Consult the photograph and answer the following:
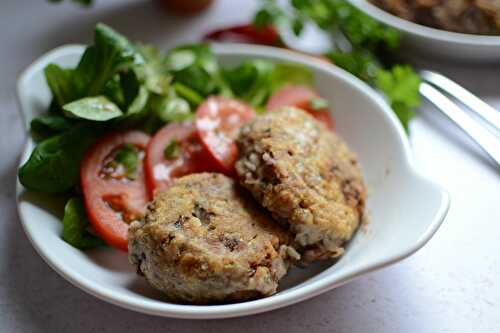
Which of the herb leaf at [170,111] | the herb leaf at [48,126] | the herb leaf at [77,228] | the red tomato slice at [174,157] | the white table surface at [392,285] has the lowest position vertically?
the white table surface at [392,285]

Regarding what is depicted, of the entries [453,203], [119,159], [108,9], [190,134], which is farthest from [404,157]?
[108,9]

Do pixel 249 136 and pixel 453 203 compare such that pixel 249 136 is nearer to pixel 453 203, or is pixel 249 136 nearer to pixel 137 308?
pixel 137 308

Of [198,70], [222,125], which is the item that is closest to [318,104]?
[222,125]

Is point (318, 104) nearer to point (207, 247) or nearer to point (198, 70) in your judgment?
point (198, 70)

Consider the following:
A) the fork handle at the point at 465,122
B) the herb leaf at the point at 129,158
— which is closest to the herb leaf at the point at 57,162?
the herb leaf at the point at 129,158

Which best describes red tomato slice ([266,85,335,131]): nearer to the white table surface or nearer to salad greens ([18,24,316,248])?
salad greens ([18,24,316,248])

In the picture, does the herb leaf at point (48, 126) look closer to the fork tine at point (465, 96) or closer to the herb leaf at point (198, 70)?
the herb leaf at point (198, 70)
